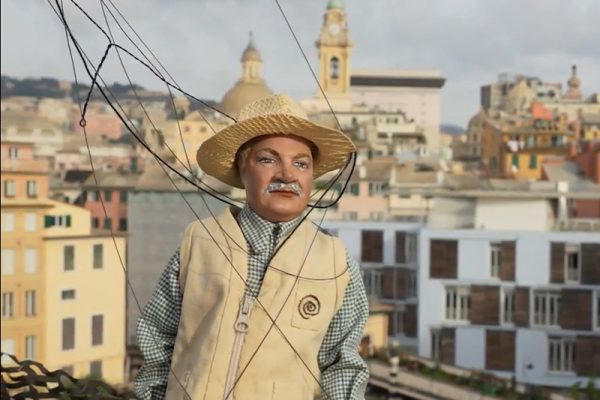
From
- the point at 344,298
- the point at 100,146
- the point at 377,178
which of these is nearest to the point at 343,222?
Answer: the point at 377,178

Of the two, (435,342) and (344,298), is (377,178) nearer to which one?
(435,342)

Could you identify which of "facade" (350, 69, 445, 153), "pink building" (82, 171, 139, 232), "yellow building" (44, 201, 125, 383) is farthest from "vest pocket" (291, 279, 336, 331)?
"facade" (350, 69, 445, 153)

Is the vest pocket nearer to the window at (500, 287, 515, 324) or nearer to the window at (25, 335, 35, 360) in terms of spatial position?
the window at (500, 287, 515, 324)

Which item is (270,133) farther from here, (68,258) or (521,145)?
(521,145)

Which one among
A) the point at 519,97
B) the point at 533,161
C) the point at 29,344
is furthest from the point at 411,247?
the point at 519,97

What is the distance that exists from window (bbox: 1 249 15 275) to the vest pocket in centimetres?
1636

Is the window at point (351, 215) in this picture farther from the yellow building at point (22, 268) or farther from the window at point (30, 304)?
the window at point (30, 304)

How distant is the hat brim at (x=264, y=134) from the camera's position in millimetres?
2129

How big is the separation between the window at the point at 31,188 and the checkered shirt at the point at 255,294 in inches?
660

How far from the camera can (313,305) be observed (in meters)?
2.13

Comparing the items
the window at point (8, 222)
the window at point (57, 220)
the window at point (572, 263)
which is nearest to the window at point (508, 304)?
the window at point (572, 263)

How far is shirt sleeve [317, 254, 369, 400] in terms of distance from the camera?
2.14m

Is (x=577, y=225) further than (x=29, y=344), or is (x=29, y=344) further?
(x=29, y=344)

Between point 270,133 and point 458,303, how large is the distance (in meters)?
16.5
